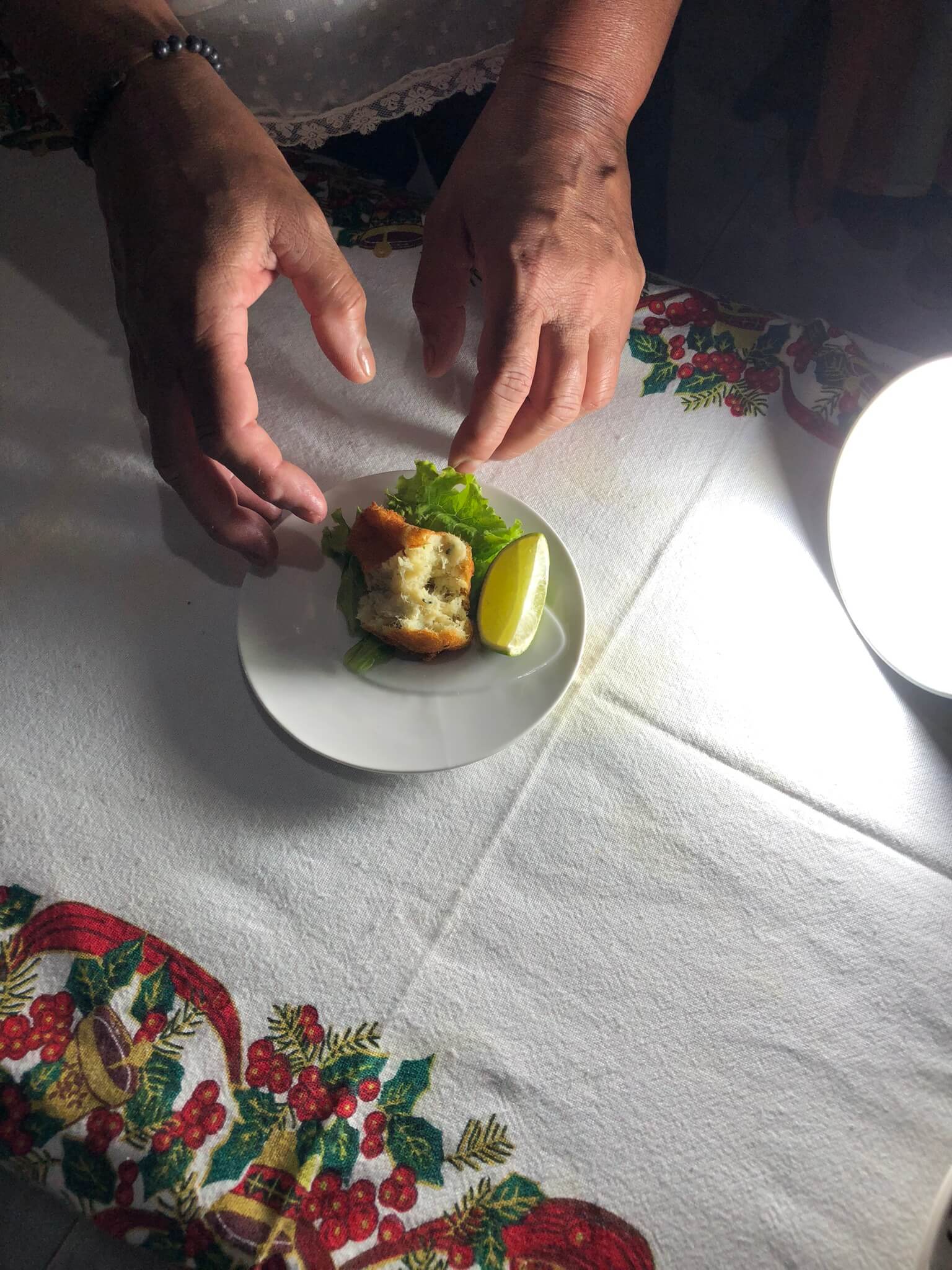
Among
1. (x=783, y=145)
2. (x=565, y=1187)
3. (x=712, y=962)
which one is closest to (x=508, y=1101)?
(x=565, y=1187)

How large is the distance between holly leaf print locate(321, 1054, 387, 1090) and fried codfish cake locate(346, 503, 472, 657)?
0.39 meters

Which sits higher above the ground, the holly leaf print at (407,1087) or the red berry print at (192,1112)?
the holly leaf print at (407,1087)

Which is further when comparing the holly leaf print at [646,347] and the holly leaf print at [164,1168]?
the holly leaf print at [646,347]

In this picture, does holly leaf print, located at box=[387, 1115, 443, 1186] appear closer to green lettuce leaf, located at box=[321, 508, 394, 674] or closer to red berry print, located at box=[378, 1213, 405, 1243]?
red berry print, located at box=[378, 1213, 405, 1243]

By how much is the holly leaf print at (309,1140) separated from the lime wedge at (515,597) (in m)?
0.48

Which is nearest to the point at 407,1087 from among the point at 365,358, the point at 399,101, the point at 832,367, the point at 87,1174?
the point at 87,1174

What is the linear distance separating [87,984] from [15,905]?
0.37 feet

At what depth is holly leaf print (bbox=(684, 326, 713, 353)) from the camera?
116 cm

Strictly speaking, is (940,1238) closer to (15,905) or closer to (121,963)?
(121,963)

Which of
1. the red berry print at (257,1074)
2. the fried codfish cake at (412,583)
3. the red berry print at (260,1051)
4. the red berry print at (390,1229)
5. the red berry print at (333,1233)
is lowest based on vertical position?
the red berry print at (333,1233)

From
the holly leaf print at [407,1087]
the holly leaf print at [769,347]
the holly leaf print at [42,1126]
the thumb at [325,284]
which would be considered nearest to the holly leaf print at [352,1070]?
the holly leaf print at [407,1087]

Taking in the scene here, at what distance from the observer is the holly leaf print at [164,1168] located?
71cm

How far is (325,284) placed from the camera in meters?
0.93

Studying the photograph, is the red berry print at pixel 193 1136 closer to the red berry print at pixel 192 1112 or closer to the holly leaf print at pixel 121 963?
the red berry print at pixel 192 1112
